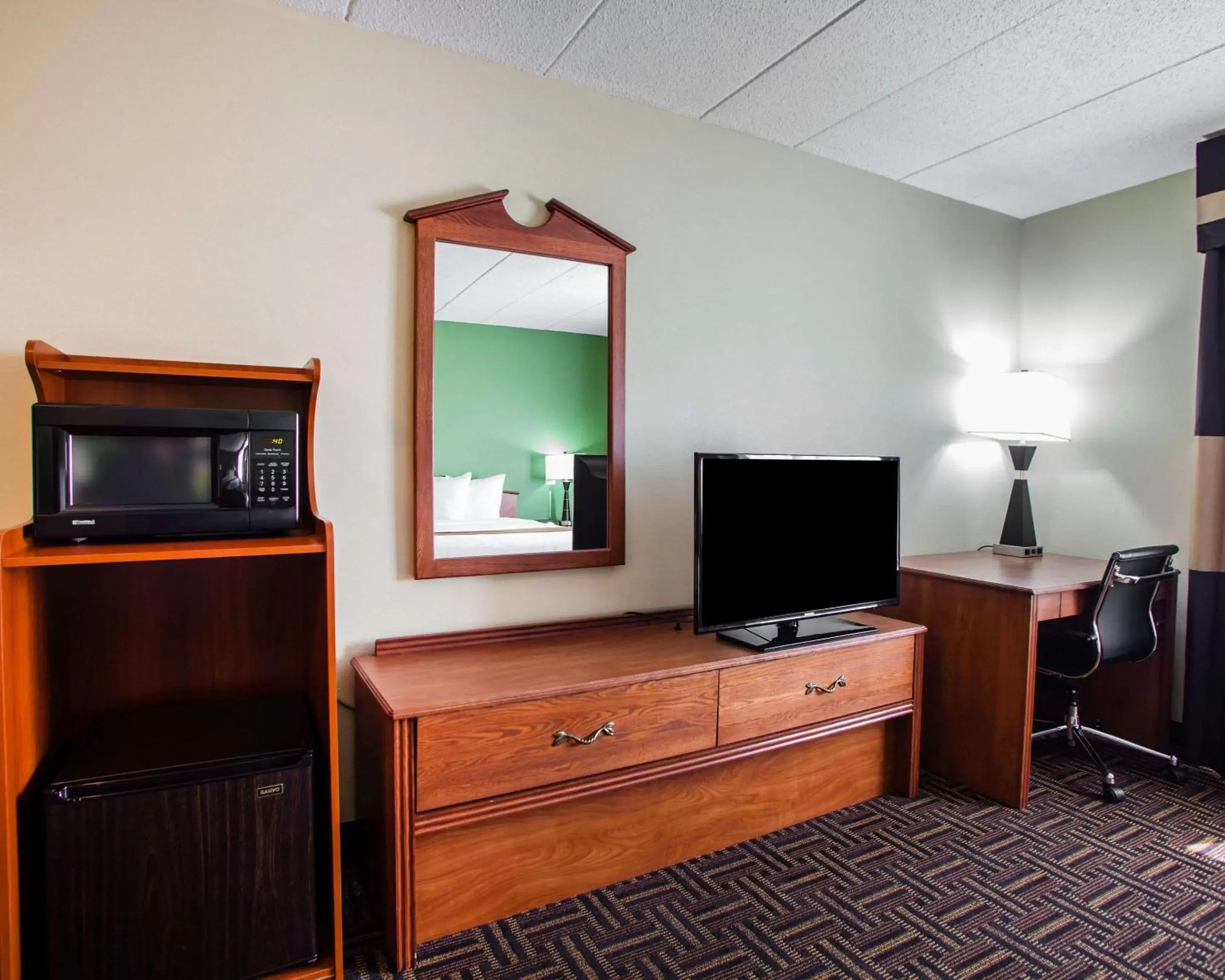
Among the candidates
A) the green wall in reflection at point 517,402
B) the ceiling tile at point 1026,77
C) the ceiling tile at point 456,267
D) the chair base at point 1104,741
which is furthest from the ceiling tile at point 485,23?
the chair base at point 1104,741

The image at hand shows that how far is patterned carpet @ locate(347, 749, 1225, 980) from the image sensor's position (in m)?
1.50

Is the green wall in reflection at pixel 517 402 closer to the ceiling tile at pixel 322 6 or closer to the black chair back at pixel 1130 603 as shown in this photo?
the ceiling tile at pixel 322 6

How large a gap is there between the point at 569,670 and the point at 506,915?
538mm

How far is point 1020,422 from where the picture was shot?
2709 millimetres

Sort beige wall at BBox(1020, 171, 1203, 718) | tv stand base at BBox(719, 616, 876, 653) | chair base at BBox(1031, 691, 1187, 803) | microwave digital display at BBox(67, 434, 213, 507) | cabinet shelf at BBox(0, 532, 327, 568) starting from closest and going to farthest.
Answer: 1. cabinet shelf at BBox(0, 532, 327, 568)
2. microwave digital display at BBox(67, 434, 213, 507)
3. tv stand base at BBox(719, 616, 876, 653)
4. chair base at BBox(1031, 691, 1187, 803)
5. beige wall at BBox(1020, 171, 1203, 718)

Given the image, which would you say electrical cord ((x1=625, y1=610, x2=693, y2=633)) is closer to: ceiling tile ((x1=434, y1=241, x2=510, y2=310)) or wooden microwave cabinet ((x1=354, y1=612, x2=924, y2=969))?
wooden microwave cabinet ((x1=354, y1=612, x2=924, y2=969))

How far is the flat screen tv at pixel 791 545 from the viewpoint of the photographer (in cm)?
189

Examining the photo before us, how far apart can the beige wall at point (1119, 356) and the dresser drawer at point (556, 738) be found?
1907mm

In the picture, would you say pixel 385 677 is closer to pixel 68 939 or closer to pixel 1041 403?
pixel 68 939

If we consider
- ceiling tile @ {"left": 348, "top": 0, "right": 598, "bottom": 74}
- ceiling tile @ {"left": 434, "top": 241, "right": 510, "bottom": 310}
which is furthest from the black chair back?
ceiling tile @ {"left": 348, "top": 0, "right": 598, "bottom": 74}

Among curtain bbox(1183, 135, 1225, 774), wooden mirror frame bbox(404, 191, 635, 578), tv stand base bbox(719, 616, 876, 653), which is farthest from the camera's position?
curtain bbox(1183, 135, 1225, 774)

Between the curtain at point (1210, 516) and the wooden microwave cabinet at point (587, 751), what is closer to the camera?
the wooden microwave cabinet at point (587, 751)

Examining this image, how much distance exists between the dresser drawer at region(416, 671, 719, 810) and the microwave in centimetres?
53

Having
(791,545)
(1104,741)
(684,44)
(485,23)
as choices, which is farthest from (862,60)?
(1104,741)
